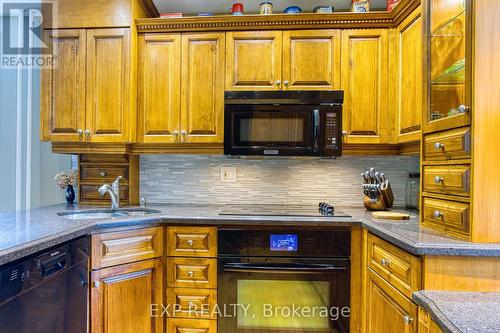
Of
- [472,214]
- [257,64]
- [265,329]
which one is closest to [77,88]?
[257,64]

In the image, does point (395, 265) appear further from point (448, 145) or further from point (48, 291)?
point (48, 291)

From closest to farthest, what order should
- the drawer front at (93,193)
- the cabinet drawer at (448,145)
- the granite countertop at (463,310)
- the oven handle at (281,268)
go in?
the granite countertop at (463,310) < the cabinet drawer at (448,145) < the oven handle at (281,268) < the drawer front at (93,193)

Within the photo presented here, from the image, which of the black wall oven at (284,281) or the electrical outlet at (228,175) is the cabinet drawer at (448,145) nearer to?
the black wall oven at (284,281)

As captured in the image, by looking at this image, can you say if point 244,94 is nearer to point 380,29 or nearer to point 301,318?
point 380,29

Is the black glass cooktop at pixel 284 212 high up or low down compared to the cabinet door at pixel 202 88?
down

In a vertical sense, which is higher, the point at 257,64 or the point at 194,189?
the point at 257,64

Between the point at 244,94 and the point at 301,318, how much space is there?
138 cm

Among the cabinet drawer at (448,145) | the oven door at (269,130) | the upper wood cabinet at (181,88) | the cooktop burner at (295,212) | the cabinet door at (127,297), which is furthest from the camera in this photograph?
the upper wood cabinet at (181,88)

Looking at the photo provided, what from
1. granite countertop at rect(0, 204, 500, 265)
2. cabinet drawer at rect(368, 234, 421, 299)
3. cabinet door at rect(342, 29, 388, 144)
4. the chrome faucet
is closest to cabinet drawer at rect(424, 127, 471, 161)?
granite countertop at rect(0, 204, 500, 265)

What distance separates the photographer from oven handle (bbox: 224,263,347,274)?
1.66 meters

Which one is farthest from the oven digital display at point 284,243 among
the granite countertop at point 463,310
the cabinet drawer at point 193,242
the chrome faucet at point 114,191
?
the chrome faucet at point 114,191

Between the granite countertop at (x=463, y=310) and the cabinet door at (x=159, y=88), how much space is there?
165 centimetres

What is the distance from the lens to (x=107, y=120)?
198 centimetres

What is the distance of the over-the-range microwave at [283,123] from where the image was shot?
6.20 feet
